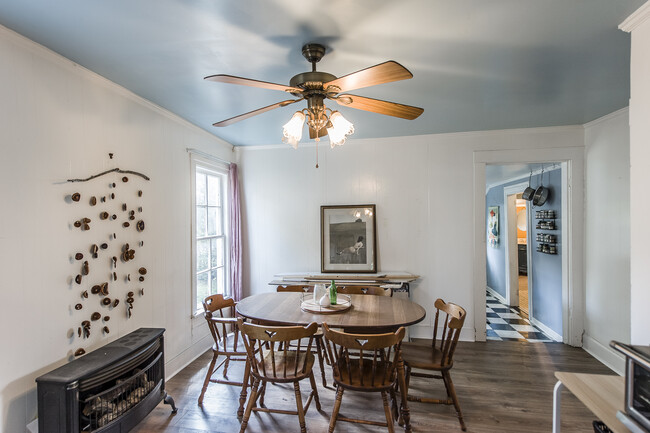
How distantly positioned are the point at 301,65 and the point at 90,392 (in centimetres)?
239

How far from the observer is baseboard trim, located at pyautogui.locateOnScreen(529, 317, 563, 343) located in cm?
388

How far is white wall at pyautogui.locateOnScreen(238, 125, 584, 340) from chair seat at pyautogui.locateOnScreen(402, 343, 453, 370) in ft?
4.87

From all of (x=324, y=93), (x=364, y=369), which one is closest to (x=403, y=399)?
(x=364, y=369)

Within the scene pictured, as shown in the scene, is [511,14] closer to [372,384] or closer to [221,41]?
[221,41]

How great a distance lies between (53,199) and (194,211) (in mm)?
1525

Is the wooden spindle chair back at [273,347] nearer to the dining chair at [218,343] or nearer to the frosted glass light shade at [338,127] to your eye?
the dining chair at [218,343]

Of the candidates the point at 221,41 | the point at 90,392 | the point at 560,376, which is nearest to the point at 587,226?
the point at 560,376

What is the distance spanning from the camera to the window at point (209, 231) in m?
3.51

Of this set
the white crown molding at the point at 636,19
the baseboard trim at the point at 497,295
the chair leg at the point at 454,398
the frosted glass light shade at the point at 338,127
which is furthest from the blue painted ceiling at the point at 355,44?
the baseboard trim at the point at 497,295

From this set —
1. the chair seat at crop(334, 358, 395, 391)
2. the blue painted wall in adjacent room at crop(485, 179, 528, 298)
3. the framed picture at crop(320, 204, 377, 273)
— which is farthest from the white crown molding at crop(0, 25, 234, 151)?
the blue painted wall in adjacent room at crop(485, 179, 528, 298)

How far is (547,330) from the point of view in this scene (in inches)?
165

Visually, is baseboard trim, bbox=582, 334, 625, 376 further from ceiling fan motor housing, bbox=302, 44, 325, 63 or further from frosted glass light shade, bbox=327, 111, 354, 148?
ceiling fan motor housing, bbox=302, 44, 325, 63

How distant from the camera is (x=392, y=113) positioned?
1937 millimetres

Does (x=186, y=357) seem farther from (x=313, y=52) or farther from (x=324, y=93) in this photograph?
(x=313, y=52)
